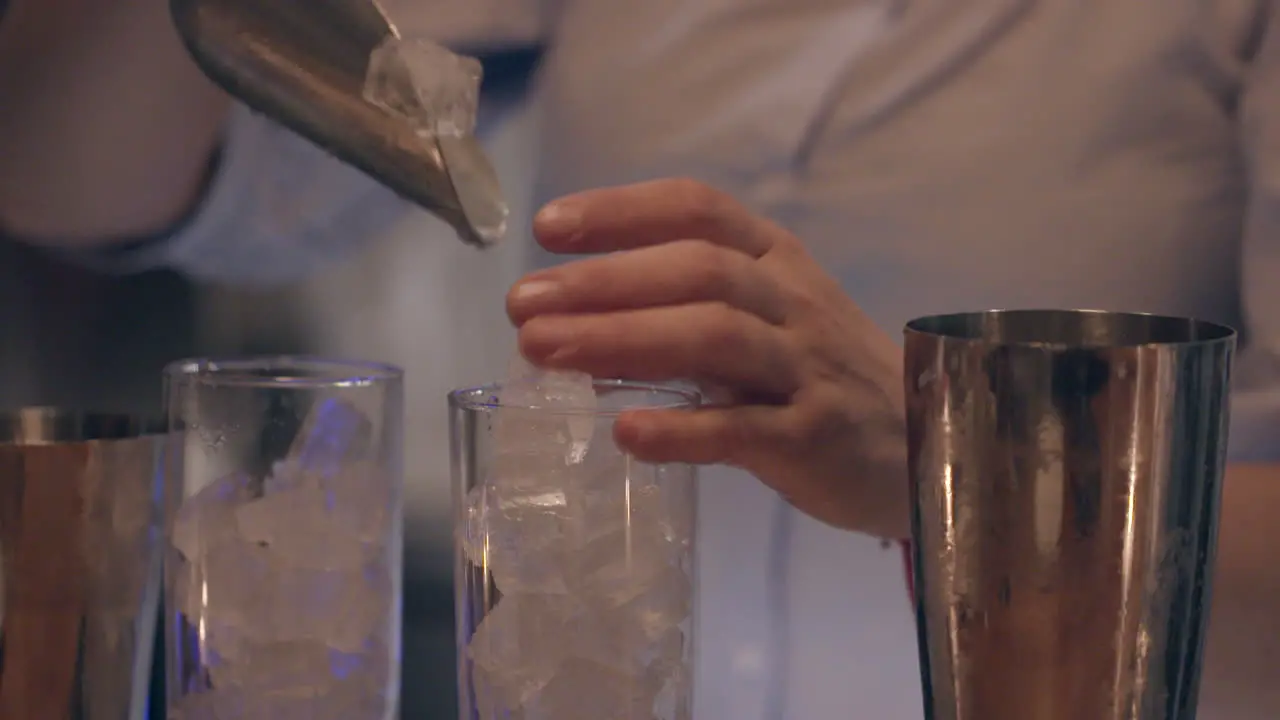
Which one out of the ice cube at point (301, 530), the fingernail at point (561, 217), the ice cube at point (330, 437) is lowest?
the ice cube at point (301, 530)

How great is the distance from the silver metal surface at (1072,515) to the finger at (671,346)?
0.16 m

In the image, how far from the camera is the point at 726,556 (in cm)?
99

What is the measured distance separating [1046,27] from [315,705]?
2.48ft

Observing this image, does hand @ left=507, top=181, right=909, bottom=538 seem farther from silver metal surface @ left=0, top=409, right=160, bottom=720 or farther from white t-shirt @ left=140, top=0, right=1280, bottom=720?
white t-shirt @ left=140, top=0, right=1280, bottom=720

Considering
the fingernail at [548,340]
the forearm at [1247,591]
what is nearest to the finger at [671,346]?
the fingernail at [548,340]

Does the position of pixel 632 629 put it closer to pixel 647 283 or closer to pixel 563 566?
pixel 563 566

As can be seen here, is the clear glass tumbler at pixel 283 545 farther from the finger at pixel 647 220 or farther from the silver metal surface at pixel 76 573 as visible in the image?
the finger at pixel 647 220

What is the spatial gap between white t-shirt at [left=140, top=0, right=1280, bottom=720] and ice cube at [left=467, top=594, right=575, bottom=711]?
532 millimetres

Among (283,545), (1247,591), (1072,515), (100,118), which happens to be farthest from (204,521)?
(1247,591)

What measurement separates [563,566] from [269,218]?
618mm

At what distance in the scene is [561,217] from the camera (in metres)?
0.51

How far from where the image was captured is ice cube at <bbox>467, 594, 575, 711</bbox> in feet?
1.47

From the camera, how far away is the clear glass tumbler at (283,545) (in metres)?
0.52

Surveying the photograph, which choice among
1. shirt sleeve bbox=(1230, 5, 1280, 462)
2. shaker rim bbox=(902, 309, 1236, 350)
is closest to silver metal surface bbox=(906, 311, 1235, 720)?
shaker rim bbox=(902, 309, 1236, 350)
